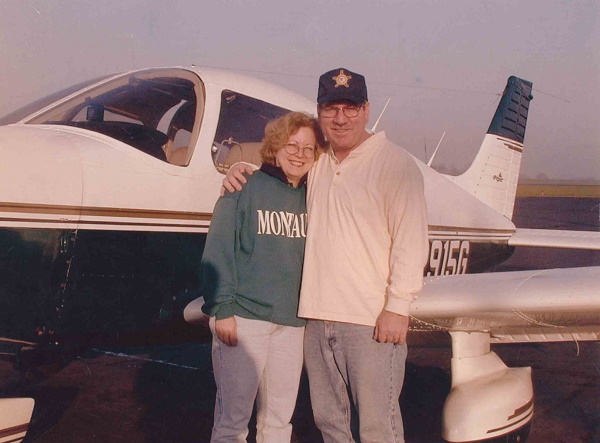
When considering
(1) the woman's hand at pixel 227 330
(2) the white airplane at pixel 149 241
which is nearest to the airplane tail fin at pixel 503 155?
(2) the white airplane at pixel 149 241

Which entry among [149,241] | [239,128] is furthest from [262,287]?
[239,128]

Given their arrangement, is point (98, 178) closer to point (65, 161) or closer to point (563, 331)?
point (65, 161)

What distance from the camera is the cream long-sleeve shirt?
83.3 inches

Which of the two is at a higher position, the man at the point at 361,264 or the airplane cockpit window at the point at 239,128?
the airplane cockpit window at the point at 239,128

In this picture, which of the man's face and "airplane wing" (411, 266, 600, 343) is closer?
the man's face

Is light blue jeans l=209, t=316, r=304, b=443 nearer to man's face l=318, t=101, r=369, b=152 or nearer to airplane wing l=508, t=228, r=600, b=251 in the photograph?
man's face l=318, t=101, r=369, b=152

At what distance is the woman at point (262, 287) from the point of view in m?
2.22

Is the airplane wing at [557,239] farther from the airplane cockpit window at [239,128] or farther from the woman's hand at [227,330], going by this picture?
the woman's hand at [227,330]

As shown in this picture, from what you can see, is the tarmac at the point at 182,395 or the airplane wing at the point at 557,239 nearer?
the tarmac at the point at 182,395

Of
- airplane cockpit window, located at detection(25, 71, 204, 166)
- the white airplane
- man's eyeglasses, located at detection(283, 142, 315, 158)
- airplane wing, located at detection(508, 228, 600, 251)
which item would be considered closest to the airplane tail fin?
airplane wing, located at detection(508, 228, 600, 251)

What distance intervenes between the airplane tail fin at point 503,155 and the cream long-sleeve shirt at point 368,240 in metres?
4.55

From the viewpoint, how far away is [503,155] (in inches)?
277

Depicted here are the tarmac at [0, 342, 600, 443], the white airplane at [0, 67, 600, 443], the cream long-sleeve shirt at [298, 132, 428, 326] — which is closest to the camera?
the cream long-sleeve shirt at [298, 132, 428, 326]

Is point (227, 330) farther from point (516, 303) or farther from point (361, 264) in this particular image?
point (516, 303)
